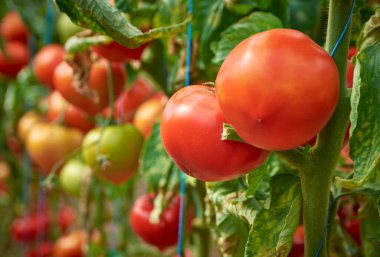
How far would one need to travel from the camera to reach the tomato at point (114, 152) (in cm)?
94

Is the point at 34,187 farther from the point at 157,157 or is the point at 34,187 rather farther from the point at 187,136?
the point at 187,136

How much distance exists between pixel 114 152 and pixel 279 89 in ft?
1.86

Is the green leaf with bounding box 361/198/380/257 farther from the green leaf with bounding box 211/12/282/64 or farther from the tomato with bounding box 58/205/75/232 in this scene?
the tomato with bounding box 58/205/75/232

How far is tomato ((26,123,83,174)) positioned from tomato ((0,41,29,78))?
28 cm

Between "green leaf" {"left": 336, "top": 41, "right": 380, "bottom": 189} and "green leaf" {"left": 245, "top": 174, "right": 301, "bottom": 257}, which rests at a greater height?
"green leaf" {"left": 336, "top": 41, "right": 380, "bottom": 189}

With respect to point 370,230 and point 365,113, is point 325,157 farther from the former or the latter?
point 370,230

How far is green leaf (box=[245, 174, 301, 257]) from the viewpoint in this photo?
1.60ft

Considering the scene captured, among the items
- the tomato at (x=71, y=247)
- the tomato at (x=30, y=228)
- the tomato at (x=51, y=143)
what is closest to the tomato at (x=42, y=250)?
the tomato at (x=30, y=228)

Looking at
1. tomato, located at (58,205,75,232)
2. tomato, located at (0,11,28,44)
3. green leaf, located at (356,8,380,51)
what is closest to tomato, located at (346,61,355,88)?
green leaf, located at (356,8,380,51)

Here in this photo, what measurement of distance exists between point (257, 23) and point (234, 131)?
20cm

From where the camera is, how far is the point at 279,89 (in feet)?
1.33

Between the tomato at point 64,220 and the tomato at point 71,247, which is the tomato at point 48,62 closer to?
the tomato at point 71,247

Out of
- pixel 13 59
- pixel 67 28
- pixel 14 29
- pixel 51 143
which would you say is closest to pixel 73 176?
pixel 51 143

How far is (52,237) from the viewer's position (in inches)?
73.1
